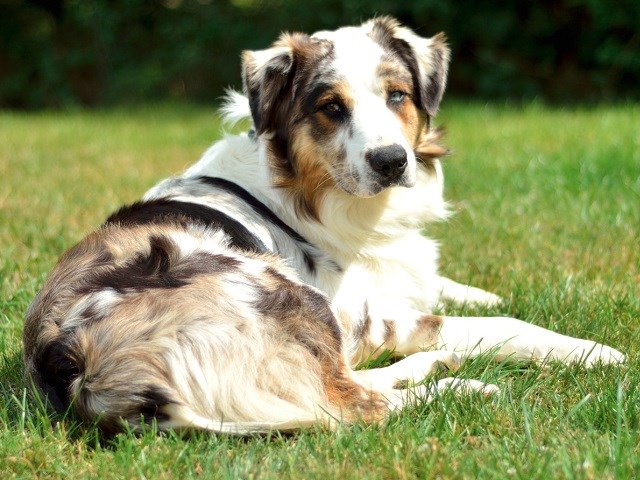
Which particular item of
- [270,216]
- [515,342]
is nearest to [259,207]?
[270,216]

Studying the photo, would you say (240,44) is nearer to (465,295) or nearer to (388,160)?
(465,295)

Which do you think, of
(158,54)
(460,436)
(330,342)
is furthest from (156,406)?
(158,54)

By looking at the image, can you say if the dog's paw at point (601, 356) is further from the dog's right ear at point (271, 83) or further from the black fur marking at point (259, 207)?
the dog's right ear at point (271, 83)

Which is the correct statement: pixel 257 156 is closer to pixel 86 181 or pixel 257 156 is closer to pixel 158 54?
pixel 86 181

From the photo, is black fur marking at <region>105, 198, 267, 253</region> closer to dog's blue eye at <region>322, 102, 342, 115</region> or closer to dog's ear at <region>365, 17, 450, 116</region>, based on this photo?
dog's blue eye at <region>322, 102, 342, 115</region>

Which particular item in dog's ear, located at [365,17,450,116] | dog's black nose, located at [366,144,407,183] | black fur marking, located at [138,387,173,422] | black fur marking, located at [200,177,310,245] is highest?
dog's ear, located at [365,17,450,116]

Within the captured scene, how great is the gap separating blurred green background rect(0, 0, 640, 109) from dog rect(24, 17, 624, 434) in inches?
300

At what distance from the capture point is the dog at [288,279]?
9.92 ft

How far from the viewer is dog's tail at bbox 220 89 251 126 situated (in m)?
4.59

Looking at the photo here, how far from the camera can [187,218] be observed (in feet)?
12.4

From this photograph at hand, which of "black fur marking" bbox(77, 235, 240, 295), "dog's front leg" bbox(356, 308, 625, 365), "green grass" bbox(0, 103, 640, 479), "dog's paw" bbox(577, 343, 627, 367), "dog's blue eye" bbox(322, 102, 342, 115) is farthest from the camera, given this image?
"dog's blue eye" bbox(322, 102, 342, 115)

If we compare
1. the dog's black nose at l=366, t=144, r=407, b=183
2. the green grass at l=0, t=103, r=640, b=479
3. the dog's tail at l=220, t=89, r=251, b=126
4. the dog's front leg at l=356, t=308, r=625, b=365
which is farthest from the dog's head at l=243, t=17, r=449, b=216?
the green grass at l=0, t=103, r=640, b=479

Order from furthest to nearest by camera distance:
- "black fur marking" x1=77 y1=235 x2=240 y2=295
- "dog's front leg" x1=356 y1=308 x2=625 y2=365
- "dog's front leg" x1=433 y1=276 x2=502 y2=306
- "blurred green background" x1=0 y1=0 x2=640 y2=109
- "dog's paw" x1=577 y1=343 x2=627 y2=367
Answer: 1. "blurred green background" x1=0 y1=0 x2=640 y2=109
2. "dog's front leg" x1=433 y1=276 x2=502 y2=306
3. "dog's front leg" x1=356 y1=308 x2=625 y2=365
4. "dog's paw" x1=577 y1=343 x2=627 y2=367
5. "black fur marking" x1=77 y1=235 x2=240 y2=295

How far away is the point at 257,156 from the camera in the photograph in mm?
4336
